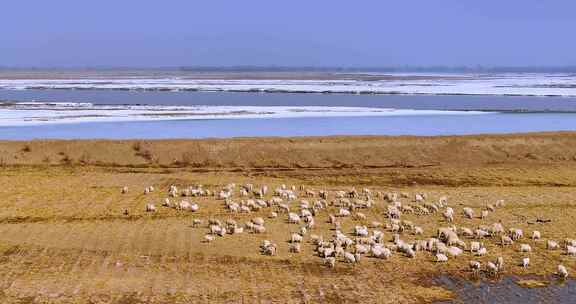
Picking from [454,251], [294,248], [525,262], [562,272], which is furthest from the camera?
[294,248]

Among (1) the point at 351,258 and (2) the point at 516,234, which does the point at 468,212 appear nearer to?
(2) the point at 516,234

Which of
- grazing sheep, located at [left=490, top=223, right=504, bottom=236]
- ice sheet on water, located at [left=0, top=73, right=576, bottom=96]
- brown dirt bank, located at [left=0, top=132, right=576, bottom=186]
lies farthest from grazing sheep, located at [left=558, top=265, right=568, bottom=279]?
ice sheet on water, located at [left=0, top=73, right=576, bottom=96]

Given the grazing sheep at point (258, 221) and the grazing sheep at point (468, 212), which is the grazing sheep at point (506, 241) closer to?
the grazing sheep at point (468, 212)

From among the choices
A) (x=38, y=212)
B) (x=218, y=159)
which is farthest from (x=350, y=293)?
(x=218, y=159)

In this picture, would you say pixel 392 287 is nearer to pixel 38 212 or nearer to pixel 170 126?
pixel 38 212

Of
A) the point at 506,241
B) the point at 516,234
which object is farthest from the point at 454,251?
A: the point at 516,234

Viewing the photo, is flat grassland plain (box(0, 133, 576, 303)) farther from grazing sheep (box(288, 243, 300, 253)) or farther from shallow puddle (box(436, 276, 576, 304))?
shallow puddle (box(436, 276, 576, 304))

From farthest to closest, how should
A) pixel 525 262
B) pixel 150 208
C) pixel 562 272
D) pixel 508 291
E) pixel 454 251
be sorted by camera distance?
pixel 150 208, pixel 454 251, pixel 525 262, pixel 562 272, pixel 508 291
